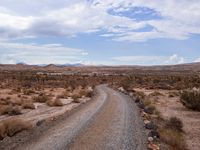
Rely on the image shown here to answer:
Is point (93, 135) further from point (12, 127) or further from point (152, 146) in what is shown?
point (12, 127)

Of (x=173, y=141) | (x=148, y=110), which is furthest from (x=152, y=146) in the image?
(x=148, y=110)

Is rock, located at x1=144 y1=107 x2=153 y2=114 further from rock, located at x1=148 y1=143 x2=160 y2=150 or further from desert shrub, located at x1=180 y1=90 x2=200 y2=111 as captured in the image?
rock, located at x1=148 y1=143 x2=160 y2=150

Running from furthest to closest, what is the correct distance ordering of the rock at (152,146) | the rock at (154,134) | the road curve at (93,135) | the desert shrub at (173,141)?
the rock at (154,134), the desert shrub at (173,141), the road curve at (93,135), the rock at (152,146)

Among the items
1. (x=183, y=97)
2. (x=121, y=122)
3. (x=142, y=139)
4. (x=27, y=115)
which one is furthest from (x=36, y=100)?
(x=142, y=139)

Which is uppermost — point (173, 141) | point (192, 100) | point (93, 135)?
point (173, 141)

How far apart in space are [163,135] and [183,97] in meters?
20.0

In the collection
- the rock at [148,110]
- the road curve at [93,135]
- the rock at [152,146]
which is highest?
the rock at [152,146]

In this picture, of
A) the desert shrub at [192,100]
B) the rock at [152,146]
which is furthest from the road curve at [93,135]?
the desert shrub at [192,100]

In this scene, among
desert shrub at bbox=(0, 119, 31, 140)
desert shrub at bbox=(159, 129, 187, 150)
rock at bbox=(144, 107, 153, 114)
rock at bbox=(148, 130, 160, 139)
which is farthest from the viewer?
rock at bbox=(144, 107, 153, 114)

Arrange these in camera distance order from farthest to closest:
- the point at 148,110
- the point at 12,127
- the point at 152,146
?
1. the point at 148,110
2. the point at 12,127
3. the point at 152,146

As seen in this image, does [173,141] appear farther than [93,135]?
No

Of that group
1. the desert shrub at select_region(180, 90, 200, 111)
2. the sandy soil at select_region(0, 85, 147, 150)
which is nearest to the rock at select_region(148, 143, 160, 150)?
the sandy soil at select_region(0, 85, 147, 150)

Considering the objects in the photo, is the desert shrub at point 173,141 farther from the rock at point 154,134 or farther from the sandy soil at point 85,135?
the sandy soil at point 85,135

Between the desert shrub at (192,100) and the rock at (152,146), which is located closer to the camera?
the rock at (152,146)
